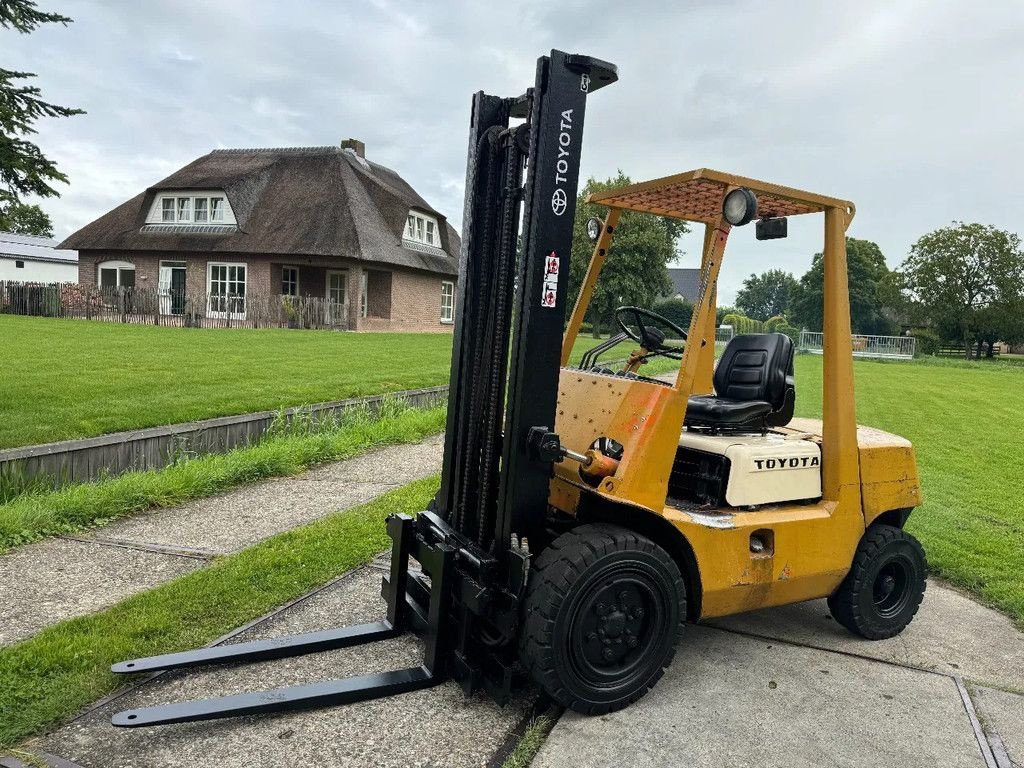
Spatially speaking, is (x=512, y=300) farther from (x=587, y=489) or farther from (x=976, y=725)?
(x=976, y=725)

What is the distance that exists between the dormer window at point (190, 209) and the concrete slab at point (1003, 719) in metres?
31.4

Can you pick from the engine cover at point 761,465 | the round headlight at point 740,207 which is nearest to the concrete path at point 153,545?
the engine cover at point 761,465

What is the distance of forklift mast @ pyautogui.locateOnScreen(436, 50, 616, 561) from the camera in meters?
3.31

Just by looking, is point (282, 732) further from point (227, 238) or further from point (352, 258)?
point (227, 238)

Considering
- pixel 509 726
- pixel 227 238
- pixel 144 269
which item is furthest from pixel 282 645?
pixel 144 269

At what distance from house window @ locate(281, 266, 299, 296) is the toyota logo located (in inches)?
1158

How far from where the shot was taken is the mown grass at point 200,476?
17.7 feet

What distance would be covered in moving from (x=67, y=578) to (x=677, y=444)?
3.68 m

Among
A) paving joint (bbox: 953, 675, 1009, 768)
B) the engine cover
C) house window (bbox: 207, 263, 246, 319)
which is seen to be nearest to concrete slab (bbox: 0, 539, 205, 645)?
the engine cover

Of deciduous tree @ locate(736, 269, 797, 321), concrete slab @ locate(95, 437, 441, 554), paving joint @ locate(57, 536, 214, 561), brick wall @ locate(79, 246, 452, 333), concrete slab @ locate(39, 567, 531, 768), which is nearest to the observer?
concrete slab @ locate(39, 567, 531, 768)

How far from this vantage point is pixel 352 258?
1153 inches

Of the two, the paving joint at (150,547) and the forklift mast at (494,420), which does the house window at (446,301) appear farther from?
the forklift mast at (494,420)

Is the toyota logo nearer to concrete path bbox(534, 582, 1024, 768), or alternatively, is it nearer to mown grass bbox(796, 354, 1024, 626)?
concrete path bbox(534, 582, 1024, 768)

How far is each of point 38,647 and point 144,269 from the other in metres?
31.4
